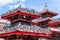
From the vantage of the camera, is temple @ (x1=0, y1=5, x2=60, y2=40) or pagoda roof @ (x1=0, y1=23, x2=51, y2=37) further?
temple @ (x1=0, y1=5, x2=60, y2=40)

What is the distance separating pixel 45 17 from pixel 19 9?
17.0m

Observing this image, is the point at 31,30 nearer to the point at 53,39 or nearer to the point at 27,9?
the point at 27,9

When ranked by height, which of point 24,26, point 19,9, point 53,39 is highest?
point 19,9

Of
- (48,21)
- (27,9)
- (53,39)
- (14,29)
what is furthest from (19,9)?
(48,21)

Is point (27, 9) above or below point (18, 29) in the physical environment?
above

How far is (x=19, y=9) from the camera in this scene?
17.7 m

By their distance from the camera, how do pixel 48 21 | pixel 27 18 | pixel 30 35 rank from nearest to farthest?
pixel 30 35
pixel 27 18
pixel 48 21

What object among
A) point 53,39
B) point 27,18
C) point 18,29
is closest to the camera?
point 18,29

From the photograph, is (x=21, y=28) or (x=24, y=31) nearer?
(x=24, y=31)

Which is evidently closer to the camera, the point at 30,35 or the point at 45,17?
the point at 30,35

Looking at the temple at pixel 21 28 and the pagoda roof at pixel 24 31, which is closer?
the pagoda roof at pixel 24 31

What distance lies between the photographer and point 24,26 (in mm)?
16938

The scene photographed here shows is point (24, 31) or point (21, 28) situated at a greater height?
point (21, 28)

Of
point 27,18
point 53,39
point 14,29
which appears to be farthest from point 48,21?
point 14,29
